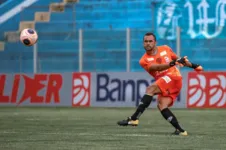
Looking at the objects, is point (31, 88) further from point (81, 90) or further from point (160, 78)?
point (160, 78)

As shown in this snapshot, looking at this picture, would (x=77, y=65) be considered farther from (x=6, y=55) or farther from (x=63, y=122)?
(x=63, y=122)

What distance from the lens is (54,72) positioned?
73.7ft

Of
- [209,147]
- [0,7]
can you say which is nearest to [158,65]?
[209,147]

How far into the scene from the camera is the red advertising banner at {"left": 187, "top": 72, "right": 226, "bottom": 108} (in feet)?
65.5

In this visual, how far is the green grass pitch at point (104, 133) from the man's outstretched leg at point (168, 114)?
189mm

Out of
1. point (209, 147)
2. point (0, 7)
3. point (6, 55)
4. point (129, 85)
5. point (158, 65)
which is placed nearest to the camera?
point (209, 147)

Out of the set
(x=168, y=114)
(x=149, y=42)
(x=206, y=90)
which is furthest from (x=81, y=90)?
(x=168, y=114)

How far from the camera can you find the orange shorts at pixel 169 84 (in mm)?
11703

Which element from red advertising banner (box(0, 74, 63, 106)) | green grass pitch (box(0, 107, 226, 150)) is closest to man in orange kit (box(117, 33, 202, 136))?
green grass pitch (box(0, 107, 226, 150))

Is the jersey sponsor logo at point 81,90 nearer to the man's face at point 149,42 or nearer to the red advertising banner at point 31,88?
the red advertising banner at point 31,88

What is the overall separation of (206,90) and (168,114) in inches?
348

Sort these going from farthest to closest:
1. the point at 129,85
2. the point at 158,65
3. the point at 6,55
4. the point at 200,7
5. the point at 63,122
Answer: the point at 200,7, the point at 6,55, the point at 129,85, the point at 63,122, the point at 158,65

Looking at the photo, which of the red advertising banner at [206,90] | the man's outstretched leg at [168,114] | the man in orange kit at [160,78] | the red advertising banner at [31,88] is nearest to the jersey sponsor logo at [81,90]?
the red advertising banner at [31,88]

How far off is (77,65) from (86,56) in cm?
39
